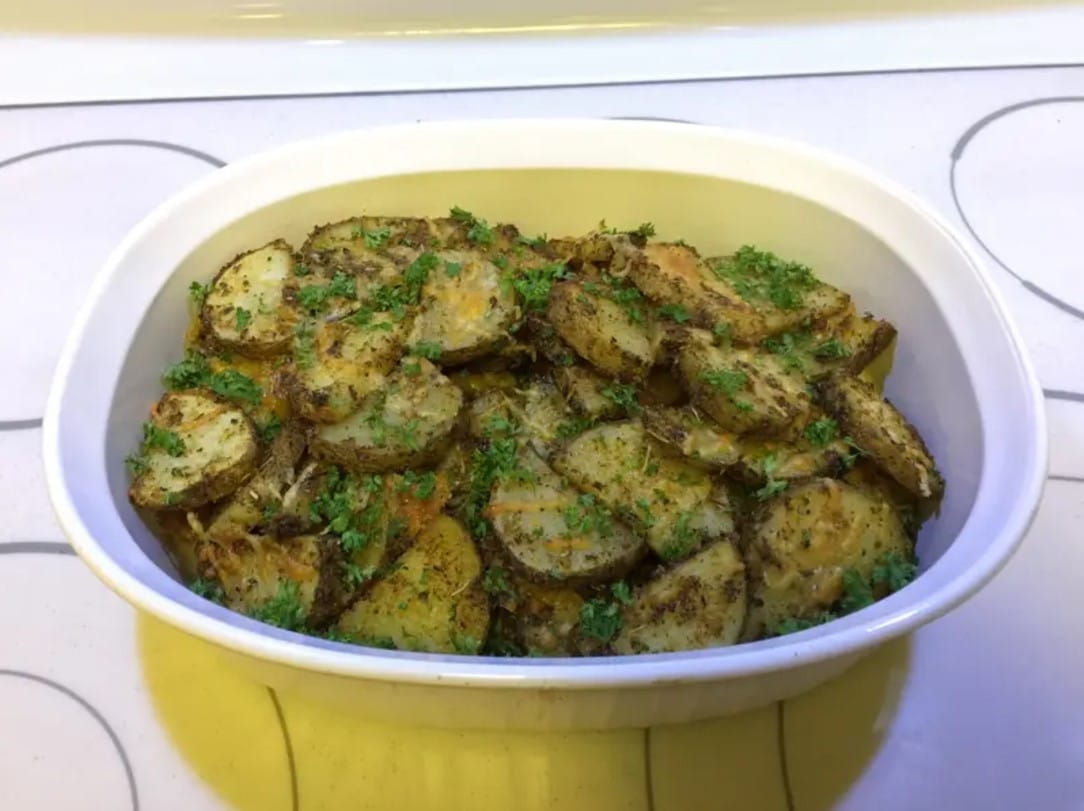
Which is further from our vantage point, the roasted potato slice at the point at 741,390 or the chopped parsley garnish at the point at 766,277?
the chopped parsley garnish at the point at 766,277

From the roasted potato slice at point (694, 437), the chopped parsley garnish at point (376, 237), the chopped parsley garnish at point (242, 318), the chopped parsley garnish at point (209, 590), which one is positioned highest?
the chopped parsley garnish at point (376, 237)

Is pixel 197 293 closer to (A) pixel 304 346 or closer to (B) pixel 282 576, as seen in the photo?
(A) pixel 304 346

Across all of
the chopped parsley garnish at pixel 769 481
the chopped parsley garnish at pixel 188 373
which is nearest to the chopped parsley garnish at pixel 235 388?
the chopped parsley garnish at pixel 188 373

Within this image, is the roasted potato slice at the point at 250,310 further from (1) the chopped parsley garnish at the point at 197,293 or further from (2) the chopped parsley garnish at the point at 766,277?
(2) the chopped parsley garnish at the point at 766,277

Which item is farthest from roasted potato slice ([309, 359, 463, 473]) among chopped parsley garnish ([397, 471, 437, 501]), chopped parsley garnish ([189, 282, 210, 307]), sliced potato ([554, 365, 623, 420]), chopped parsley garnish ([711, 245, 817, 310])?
chopped parsley garnish ([711, 245, 817, 310])

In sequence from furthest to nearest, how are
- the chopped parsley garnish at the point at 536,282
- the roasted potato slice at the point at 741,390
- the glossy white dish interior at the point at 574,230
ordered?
the chopped parsley garnish at the point at 536,282 → the roasted potato slice at the point at 741,390 → the glossy white dish interior at the point at 574,230

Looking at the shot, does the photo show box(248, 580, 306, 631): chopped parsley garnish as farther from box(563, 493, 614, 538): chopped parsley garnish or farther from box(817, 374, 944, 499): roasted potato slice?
box(817, 374, 944, 499): roasted potato slice
